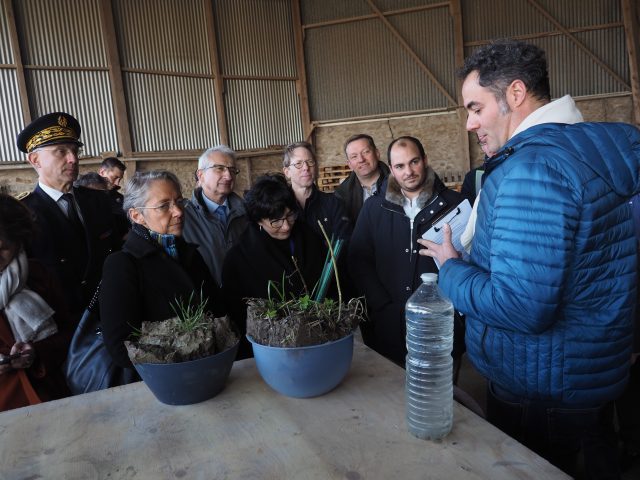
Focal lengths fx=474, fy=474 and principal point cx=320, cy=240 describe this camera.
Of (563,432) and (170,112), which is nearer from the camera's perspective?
(563,432)

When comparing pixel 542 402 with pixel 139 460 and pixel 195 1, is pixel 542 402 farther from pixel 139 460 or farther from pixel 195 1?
pixel 195 1

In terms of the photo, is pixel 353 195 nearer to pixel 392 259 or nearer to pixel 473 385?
pixel 392 259

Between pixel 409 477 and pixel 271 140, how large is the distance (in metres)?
9.69

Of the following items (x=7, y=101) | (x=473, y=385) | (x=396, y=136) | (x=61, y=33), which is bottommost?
(x=473, y=385)

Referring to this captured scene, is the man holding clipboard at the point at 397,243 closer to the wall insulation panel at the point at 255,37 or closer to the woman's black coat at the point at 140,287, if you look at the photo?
the woman's black coat at the point at 140,287

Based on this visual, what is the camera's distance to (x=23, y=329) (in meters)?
1.91

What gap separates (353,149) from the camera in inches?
149

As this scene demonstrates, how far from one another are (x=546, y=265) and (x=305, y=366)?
0.67 metres

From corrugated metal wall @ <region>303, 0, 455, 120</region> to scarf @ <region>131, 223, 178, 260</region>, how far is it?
8.88 meters

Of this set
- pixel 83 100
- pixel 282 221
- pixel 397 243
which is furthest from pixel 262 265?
pixel 83 100

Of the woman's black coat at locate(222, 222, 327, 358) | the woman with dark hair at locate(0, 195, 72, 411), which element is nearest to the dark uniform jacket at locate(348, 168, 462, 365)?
the woman's black coat at locate(222, 222, 327, 358)

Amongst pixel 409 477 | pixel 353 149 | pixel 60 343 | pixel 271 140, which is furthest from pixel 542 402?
pixel 271 140

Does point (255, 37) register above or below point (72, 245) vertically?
above

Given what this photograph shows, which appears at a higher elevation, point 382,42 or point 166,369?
point 382,42
